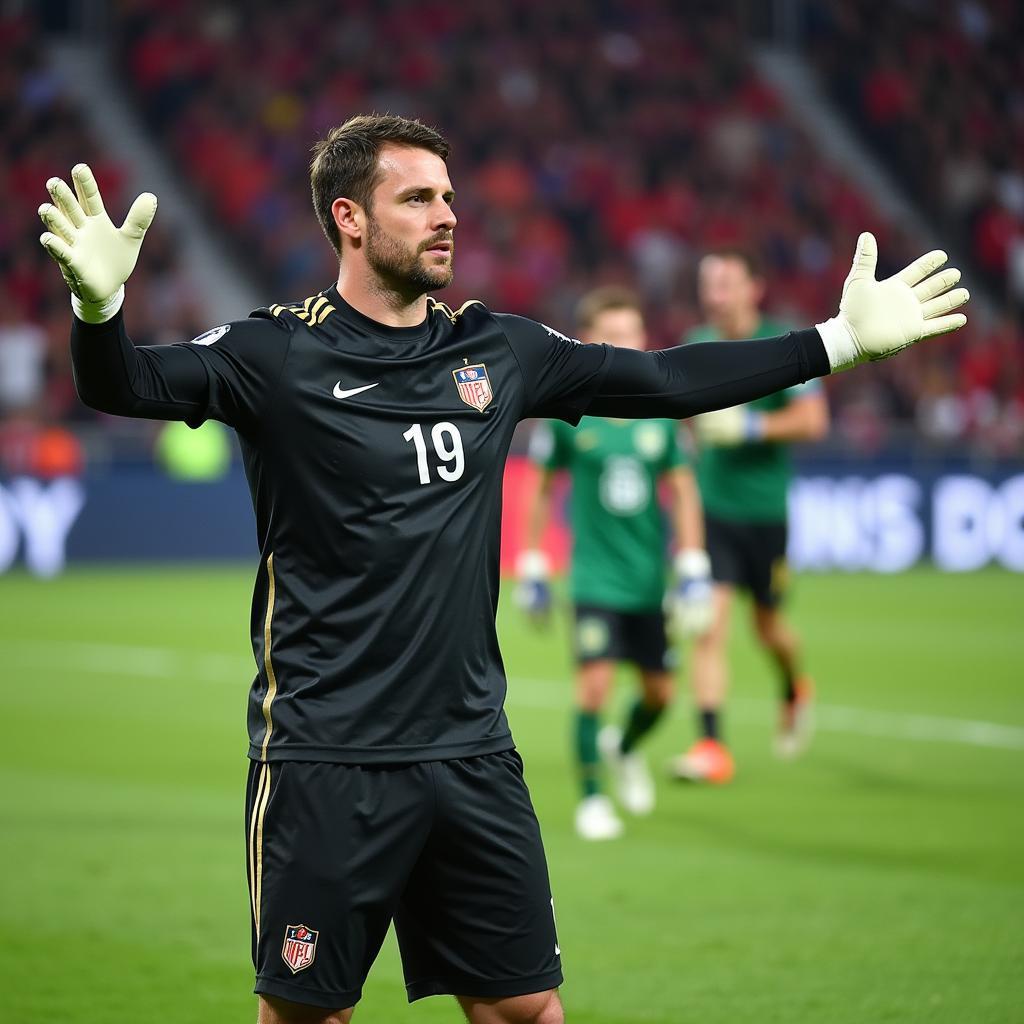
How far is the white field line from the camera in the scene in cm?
1058

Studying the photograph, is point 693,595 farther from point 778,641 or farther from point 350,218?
point 350,218

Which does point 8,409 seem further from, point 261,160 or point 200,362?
point 200,362

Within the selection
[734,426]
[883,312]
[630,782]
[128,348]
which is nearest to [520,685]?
[734,426]

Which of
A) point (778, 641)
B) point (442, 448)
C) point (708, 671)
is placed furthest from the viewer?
point (778, 641)

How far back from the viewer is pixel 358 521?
370cm

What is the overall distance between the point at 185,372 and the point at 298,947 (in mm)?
1175

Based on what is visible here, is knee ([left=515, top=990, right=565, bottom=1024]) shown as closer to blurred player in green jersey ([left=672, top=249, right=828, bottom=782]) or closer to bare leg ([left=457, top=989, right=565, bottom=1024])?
bare leg ([left=457, top=989, right=565, bottom=1024])

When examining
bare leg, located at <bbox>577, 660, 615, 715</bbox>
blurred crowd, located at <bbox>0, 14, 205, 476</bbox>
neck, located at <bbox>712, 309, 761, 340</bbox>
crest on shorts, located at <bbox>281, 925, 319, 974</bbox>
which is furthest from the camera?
blurred crowd, located at <bbox>0, 14, 205, 476</bbox>

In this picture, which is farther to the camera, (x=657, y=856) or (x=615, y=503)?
(x=615, y=503)

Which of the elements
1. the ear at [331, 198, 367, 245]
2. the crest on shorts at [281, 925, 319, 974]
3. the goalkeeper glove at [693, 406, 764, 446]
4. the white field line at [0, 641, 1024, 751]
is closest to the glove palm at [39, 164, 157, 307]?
the ear at [331, 198, 367, 245]

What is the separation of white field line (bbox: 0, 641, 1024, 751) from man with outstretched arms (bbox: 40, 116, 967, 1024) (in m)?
6.91

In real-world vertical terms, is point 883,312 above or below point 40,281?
below

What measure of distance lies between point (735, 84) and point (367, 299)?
25858 millimetres

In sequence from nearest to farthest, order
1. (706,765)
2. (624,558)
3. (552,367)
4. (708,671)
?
(552,367), (624,558), (706,765), (708,671)
